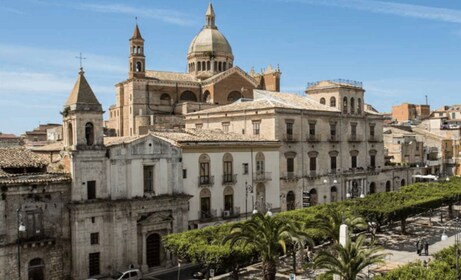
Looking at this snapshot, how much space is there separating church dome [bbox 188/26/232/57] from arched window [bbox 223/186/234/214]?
123ft

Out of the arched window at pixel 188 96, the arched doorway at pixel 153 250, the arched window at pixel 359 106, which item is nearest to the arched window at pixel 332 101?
the arched window at pixel 359 106

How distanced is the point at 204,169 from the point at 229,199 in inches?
144

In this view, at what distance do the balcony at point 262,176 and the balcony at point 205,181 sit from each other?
5.01 metres

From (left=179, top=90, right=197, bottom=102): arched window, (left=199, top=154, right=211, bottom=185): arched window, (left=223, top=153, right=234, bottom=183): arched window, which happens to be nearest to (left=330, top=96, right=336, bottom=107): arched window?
(left=179, top=90, right=197, bottom=102): arched window

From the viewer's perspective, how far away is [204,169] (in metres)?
40.2

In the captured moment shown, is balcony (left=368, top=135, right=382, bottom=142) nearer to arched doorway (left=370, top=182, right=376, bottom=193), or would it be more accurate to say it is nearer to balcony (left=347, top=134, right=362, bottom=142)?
balcony (left=347, top=134, right=362, bottom=142)

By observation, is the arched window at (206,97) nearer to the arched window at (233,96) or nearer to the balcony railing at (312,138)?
the arched window at (233,96)

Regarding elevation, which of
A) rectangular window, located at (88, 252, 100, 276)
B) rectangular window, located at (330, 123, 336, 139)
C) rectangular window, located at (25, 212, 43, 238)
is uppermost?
rectangular window, located at (330, 123, 336, 139)

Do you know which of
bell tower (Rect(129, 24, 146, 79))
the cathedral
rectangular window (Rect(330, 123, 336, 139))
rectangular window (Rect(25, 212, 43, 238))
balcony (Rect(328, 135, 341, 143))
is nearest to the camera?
rectangular window (Rect(25, 212, 43, 238))

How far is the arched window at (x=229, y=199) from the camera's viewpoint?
41531 millimetres

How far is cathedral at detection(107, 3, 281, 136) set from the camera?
6306 centimetres

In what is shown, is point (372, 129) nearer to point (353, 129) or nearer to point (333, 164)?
point (353, 129)

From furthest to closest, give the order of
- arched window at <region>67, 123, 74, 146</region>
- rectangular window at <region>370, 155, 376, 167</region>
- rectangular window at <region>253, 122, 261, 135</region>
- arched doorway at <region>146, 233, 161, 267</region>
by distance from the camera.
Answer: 1. rectangular window at <region>370, 155, 376, 167</region>
2. rectangular window at <region>253, 122, 261, 135</region>
3. arched doorway at <region>146, 233, 161, 267</region>
4. arched window at <region>67, 123, 74, 146</region>

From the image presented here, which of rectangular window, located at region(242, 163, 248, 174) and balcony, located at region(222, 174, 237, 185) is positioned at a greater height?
rectangular window, located at region(242, 163, 248, 174)
